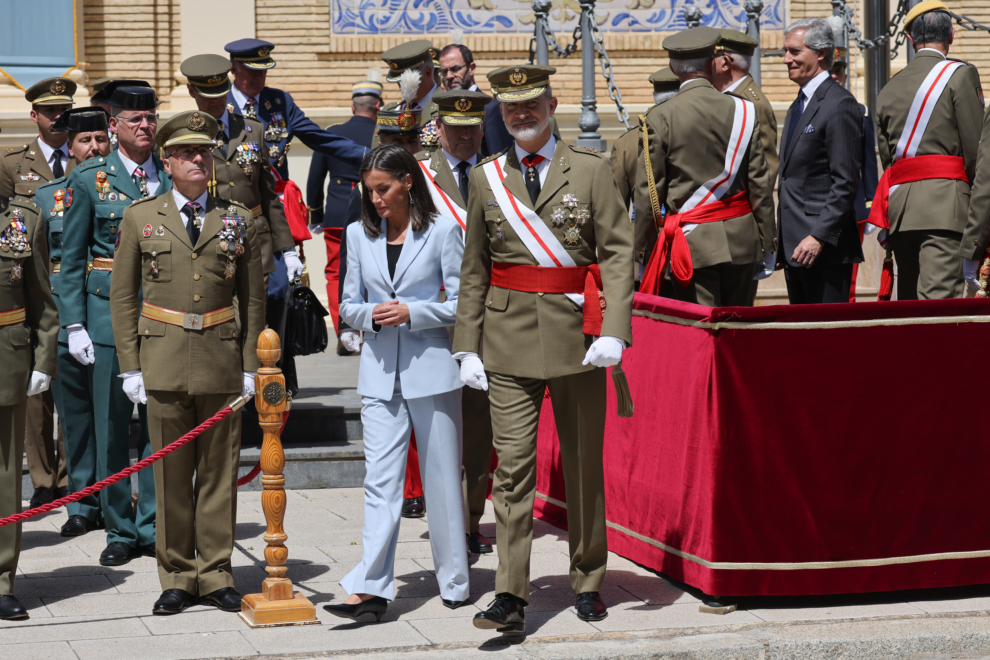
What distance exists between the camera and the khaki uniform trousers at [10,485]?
504 centimetres

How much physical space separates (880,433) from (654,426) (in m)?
0.89

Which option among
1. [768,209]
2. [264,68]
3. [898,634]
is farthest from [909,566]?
[264,68]

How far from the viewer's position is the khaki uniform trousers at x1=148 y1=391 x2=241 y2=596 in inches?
202

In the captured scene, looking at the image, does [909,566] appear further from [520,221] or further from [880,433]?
[520,221]

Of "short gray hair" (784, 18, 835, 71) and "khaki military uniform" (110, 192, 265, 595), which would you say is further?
"short gray hair" (784, 18, 835, 71)

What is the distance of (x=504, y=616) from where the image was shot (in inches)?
182

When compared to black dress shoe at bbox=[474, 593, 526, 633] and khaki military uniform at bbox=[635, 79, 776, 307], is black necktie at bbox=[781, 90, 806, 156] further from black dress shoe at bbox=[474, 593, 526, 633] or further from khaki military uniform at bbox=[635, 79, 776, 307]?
black dress shoe at bbox=[474, 593, 526, 633]

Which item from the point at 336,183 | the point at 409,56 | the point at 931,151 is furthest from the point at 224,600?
the point at 336,183

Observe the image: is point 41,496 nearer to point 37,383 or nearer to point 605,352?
point 37,383

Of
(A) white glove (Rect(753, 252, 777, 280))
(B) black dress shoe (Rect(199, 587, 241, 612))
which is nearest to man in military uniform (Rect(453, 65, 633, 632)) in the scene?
(B) black dress shoe (Rect(199, 587, 241, 612))

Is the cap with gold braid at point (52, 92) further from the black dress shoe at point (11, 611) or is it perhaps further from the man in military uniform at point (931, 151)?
the man in military uniform at point (931, 151)

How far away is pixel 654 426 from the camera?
534 centimetres

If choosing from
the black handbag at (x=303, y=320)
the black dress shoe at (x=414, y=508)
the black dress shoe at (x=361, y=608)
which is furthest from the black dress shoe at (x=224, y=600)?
the black handbag at (x=303, y=320)

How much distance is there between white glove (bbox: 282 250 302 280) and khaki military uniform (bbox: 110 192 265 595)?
1.89 metres
